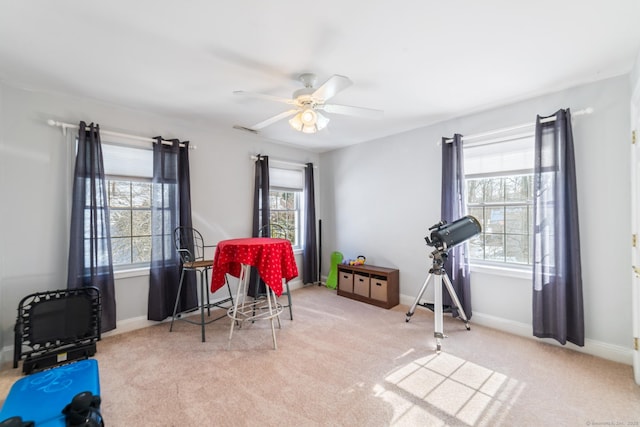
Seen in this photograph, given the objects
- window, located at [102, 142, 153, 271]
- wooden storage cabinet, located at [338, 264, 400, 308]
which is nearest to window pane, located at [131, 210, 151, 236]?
window, located at [102, 142, 153, 271]

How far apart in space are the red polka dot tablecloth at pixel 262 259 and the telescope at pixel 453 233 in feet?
4.60

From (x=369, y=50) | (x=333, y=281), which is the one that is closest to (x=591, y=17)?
(x=369, y=50)

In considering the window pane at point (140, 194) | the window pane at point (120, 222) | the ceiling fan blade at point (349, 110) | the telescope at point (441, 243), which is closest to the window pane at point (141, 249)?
the window pane at point (120, 222)

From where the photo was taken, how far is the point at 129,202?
3.11m

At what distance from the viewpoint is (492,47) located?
194 centimetres

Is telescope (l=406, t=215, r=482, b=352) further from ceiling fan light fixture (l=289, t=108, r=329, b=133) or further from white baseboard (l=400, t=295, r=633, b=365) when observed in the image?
ceiling fan light fixture (l=289, t=108, r=329, b=133)

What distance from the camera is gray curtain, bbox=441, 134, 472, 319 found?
3.12 meters

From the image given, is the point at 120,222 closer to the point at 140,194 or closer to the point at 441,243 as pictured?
the point at 140,194

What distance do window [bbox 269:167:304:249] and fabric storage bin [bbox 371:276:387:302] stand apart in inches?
60.7

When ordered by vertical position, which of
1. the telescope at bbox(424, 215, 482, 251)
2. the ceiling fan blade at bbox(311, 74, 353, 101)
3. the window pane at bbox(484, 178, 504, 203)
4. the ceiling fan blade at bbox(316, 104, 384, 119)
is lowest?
the telescope at bbox(424, 215, 482, 251)

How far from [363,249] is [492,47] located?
10.2ft

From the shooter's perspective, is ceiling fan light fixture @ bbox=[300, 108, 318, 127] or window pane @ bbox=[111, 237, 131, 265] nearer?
ceiling fan light fixture @ bbox=[300, 108, 318, 127]

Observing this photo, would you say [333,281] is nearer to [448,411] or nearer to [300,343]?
[300,343]

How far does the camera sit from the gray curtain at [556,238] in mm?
2438
